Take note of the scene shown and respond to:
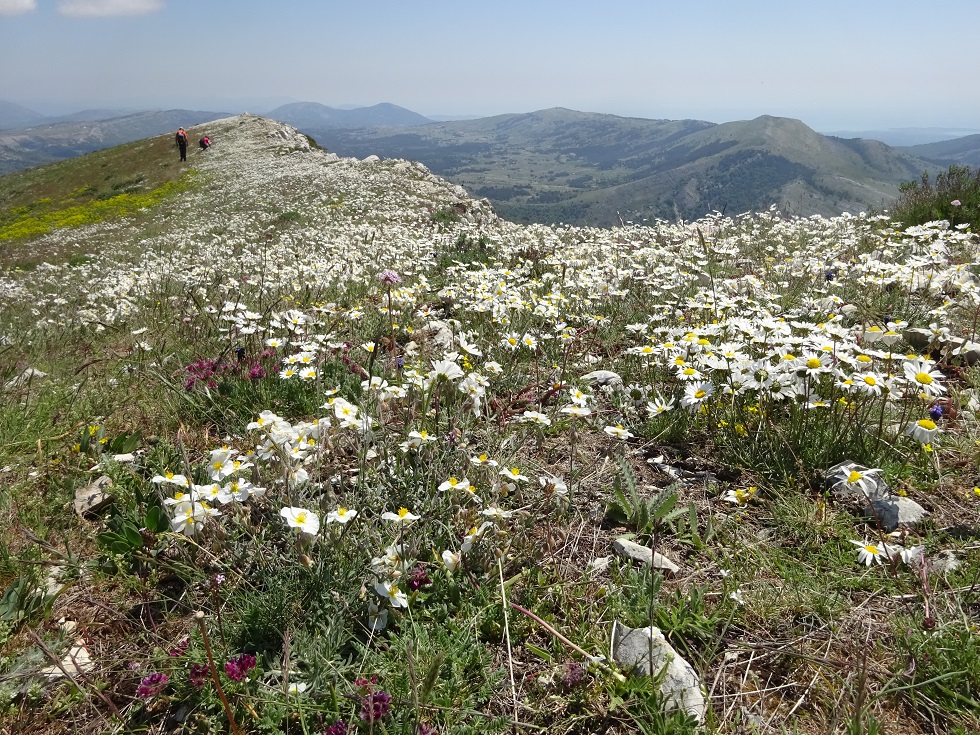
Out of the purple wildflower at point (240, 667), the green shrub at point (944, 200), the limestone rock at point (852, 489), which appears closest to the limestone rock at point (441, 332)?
the limestone rock at point (852, 489)

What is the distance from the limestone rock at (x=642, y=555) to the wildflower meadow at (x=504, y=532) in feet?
0.06

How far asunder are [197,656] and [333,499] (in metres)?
0.94

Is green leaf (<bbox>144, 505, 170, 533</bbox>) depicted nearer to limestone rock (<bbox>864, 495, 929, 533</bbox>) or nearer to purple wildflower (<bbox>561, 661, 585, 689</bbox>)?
purple wildflower (<bbox>561, 661, 585, 689</bbox>)

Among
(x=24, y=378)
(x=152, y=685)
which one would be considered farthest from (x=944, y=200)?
(x=24, y=378)

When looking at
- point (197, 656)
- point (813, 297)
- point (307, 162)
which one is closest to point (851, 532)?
point (197, 656)

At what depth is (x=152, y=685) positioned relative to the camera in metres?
2.20

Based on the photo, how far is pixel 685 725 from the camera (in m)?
2.04

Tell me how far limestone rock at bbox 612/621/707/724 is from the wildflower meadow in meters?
0.03

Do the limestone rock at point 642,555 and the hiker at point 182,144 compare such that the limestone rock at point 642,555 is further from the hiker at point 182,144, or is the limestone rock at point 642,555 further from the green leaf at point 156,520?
the hiker at point 182,144

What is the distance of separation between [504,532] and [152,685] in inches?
62.3

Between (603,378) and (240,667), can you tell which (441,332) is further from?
(240,667)

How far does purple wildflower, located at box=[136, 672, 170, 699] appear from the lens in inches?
86.0

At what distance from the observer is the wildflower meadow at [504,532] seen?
86.1 inches

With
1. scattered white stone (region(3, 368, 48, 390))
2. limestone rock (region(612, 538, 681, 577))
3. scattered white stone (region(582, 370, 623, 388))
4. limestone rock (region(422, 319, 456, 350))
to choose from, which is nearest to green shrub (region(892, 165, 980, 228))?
scattered white stone (region(582, 370, 623, 388))
